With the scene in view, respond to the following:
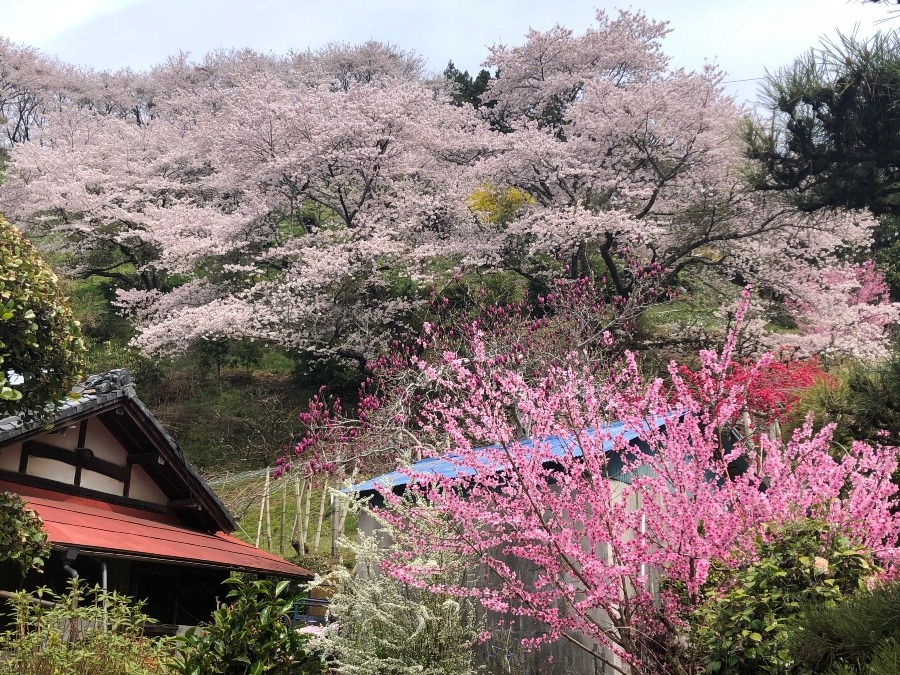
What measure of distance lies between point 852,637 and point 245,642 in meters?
3.71

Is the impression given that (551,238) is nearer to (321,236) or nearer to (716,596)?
(321,236)

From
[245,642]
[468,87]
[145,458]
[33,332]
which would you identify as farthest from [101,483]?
[468,87]

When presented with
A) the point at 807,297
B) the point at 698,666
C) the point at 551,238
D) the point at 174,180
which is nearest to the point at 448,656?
the point at 698,666

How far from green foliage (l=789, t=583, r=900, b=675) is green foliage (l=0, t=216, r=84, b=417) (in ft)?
15.8

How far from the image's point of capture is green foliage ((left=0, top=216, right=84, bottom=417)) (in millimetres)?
5309

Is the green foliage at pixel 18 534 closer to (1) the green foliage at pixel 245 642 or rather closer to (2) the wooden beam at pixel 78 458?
(1) the green foliage at pixel 245 642

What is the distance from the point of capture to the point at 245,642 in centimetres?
541

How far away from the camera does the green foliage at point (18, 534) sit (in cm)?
550

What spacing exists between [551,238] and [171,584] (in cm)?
1158

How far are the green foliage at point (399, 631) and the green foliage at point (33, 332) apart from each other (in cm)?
257

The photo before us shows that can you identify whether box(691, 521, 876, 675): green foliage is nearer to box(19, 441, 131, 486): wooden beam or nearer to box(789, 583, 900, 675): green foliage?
box(789, 583, 900, 675): green foliage

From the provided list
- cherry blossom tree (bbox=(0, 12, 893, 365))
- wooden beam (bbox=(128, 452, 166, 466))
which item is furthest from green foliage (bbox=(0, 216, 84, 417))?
cherry blossom tree (bbox=(0, 12, 893, 365))

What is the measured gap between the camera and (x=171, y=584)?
934cm

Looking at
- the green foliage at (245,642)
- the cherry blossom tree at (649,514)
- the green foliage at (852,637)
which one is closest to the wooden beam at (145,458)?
the green foliage at (245,642)
